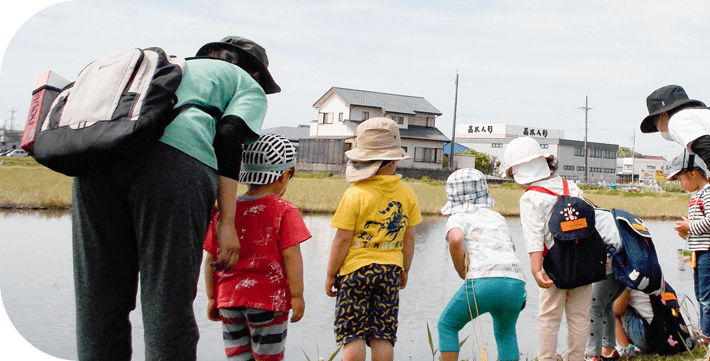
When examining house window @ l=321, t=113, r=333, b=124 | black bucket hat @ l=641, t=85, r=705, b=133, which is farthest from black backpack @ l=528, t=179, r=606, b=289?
house window @ l=321, t=113, r=333, b=124

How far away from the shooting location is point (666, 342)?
3443 mm

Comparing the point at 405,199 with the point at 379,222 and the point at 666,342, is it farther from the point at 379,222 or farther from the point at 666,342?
the point at 666,342

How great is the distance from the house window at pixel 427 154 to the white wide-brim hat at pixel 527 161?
95.1 ft

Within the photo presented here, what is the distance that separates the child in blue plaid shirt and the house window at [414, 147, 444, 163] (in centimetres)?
2928

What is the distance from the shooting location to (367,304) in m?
2.63

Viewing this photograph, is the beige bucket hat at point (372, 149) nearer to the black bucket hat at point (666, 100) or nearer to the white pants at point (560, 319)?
the white pants at point (560, 319)

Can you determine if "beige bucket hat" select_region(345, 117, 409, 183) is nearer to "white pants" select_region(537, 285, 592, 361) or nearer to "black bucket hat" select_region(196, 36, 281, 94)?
"black bucket hat" select_region(196, 36, 281, 94)

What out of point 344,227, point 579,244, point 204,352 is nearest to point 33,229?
point 204,352

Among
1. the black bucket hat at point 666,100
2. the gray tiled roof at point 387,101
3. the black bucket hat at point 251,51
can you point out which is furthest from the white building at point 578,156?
the black bucket hat at point 251,51

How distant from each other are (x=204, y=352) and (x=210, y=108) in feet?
6.99

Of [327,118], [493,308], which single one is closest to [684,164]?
[493,308]

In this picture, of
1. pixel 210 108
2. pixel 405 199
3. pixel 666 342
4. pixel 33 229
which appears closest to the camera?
pixel 210 108

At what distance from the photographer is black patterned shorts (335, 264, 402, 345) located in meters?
2.59

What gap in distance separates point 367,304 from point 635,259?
156 centimetres
